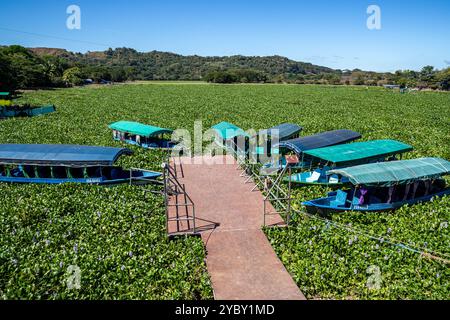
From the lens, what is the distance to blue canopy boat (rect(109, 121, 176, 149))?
21.7 metres

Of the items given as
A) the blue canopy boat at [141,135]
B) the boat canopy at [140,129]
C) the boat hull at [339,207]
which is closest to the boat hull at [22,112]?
the blue canopy boat at [141,135]

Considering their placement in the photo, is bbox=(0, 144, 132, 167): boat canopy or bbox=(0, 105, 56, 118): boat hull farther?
bbox=(0, 105, 56, 118): boat hull

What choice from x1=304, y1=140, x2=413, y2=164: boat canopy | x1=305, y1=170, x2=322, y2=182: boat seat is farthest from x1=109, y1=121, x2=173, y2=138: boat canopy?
x1=305, y1=170, x2=322, y2=182: boat seat

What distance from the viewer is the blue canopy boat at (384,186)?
12297mm

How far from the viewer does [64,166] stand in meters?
14.8

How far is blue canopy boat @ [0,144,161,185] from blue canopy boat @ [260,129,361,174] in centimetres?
565

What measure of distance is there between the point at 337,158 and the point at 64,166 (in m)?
11.8

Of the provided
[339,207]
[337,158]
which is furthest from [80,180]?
[337,158]

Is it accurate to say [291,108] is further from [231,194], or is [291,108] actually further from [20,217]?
[20,217]

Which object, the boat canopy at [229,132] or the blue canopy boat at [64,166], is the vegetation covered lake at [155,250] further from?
the boat canopy at [229,132]

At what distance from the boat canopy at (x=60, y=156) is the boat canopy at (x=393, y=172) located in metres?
9.25

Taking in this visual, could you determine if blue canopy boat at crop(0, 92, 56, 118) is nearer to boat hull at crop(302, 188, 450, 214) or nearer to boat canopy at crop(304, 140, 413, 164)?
boat canopy at crop(304, 140, 413, 164)

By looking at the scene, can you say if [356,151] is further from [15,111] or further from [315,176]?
[15,111]

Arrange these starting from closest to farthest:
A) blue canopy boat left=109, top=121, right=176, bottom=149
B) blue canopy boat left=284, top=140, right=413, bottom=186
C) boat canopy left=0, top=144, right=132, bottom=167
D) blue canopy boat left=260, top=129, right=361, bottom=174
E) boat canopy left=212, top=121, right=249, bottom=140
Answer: boat canopy left=0, top=144, right=132, bottom=167
blue canopy boat left=284, top=140, right=413, bottom=186
blue canopy boat left=260, top=129, right=361, bottom=174
boat canopy left=212, top=121, right=249, bottom=140
blue canopy boat left=109, top=121, right=176, bottom=149
